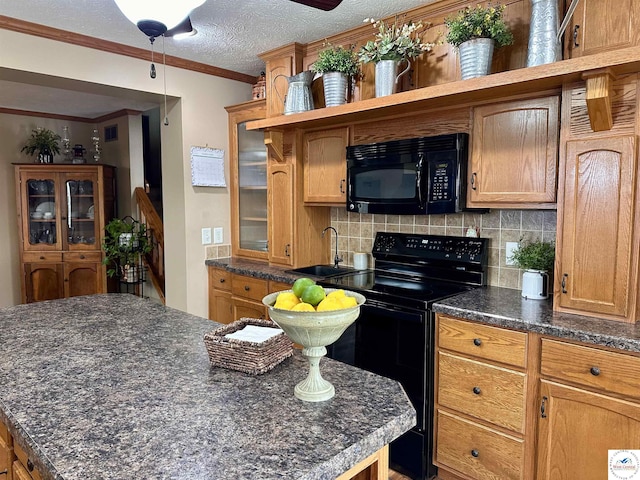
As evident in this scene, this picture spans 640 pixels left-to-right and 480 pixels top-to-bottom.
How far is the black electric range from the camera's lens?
2.19 meters

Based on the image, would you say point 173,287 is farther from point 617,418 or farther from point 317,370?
point 617,418

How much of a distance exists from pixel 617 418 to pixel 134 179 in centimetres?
493

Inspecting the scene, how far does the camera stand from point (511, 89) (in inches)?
79.8

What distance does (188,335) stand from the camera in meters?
1.70

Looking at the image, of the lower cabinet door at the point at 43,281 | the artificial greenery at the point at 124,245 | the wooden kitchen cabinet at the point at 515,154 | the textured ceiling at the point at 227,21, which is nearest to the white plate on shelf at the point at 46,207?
the lower cabinet door at the point at 43,281

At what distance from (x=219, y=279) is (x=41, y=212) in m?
2.76

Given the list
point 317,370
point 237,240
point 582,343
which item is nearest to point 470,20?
point 582,343

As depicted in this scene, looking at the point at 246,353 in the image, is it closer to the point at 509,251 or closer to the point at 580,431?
the point at 580,431

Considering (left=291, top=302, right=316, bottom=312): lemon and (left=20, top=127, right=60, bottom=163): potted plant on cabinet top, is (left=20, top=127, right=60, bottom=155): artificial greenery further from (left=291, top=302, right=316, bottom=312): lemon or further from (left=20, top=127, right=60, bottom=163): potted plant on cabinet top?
(left=291, top=302, right=316, bottom=312): lemon

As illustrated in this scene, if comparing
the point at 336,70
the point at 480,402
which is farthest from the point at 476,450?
the point at 336,70

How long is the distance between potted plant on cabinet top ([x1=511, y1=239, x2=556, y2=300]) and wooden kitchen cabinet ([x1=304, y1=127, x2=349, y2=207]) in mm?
1176

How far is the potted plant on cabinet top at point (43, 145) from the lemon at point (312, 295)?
16.0 feet

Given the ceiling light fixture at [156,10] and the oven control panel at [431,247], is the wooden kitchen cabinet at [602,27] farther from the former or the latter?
the ceiling light fixture at [156,10]

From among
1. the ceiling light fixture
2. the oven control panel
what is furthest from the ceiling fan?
the oven control panel
